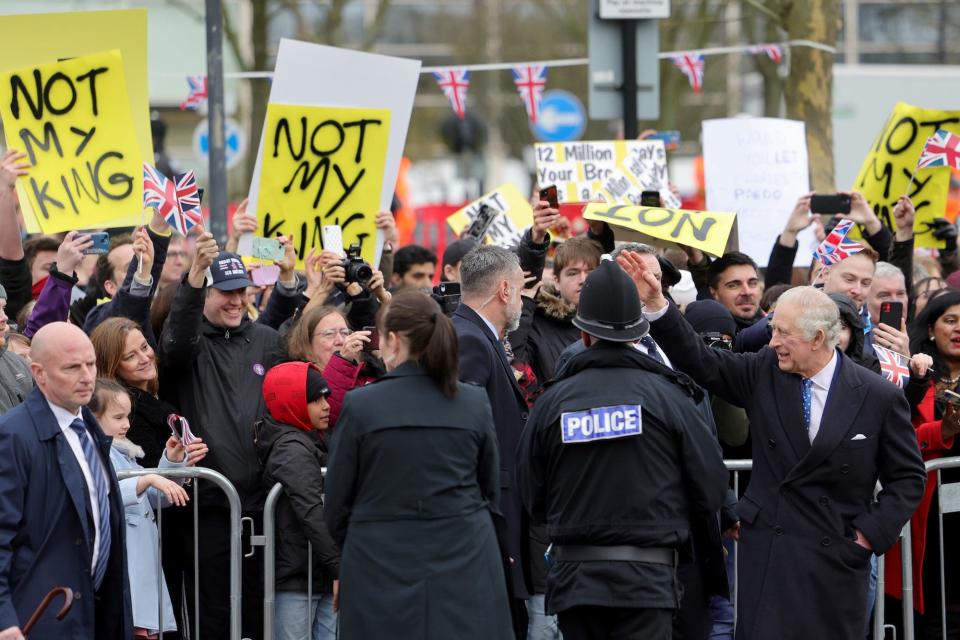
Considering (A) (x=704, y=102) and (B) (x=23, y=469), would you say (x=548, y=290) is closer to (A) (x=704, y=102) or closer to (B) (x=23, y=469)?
(B) (x=23, y=469)

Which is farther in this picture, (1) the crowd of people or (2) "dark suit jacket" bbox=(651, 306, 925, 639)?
(2) "dark suit jacket" bbox=(651, 306, 925, 639)

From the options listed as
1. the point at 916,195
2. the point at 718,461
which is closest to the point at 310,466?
the point at 718,461

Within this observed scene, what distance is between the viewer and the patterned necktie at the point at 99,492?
6023 millimetres

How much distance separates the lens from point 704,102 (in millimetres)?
43438

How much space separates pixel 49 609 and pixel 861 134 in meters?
22.9

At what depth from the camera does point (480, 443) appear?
19.2 feet

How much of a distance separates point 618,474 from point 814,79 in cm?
983

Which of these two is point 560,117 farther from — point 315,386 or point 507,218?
point 315,386

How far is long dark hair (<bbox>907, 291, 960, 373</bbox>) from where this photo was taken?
7.94 m

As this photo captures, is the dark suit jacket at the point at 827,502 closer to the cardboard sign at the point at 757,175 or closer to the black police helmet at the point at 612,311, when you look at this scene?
the black police helmet at the point at 612,311

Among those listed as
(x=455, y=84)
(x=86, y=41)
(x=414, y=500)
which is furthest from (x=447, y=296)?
(x=455, y=84)

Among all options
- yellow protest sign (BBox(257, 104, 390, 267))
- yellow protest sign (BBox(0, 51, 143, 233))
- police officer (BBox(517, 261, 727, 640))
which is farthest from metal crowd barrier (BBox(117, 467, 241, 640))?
yellow protest sign (BBox(257, 104, 390, 267))

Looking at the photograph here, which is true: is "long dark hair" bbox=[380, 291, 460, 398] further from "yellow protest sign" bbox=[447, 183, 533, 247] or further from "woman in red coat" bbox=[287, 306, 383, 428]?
"yellow protest sign" bbox=[447, 183, 533, 247]

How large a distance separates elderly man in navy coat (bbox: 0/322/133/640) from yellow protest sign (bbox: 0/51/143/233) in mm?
2558
